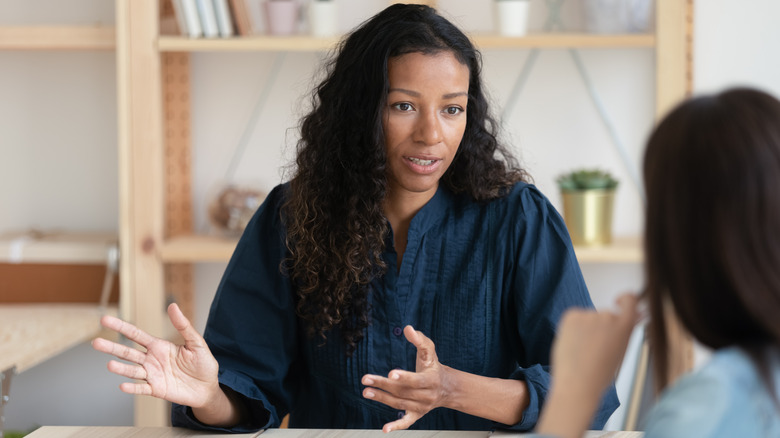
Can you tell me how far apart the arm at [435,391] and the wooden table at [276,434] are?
0.13 ft

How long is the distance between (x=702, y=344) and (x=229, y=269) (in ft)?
3.06

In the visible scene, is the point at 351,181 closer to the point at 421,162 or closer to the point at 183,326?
the point at 421,162

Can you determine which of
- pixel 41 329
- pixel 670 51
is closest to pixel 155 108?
pixel 41 329

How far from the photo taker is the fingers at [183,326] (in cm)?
118

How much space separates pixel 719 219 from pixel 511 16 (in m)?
1.67

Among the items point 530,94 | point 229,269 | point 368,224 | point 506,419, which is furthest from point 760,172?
point 530,94

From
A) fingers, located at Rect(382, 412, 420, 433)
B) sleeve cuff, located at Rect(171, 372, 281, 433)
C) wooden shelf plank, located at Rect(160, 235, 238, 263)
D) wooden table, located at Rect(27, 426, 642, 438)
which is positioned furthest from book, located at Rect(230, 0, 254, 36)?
fingers, located at Rect(382, 412, 420, 433)

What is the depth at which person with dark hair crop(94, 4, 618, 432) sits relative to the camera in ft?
4.65

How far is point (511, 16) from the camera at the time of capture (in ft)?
7.50

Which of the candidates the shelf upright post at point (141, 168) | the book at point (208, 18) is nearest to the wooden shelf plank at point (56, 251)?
the shelf upright post at point (141, 168)

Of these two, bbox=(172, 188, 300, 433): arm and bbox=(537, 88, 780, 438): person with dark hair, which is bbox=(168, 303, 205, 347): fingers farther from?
bbox=(537, 88, 780, 438): person with dark hair

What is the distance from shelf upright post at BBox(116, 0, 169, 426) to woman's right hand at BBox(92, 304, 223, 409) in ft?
3.86

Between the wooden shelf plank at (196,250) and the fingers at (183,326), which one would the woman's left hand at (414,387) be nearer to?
the fingers at (183,326)

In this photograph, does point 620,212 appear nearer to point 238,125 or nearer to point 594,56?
point 594,56
